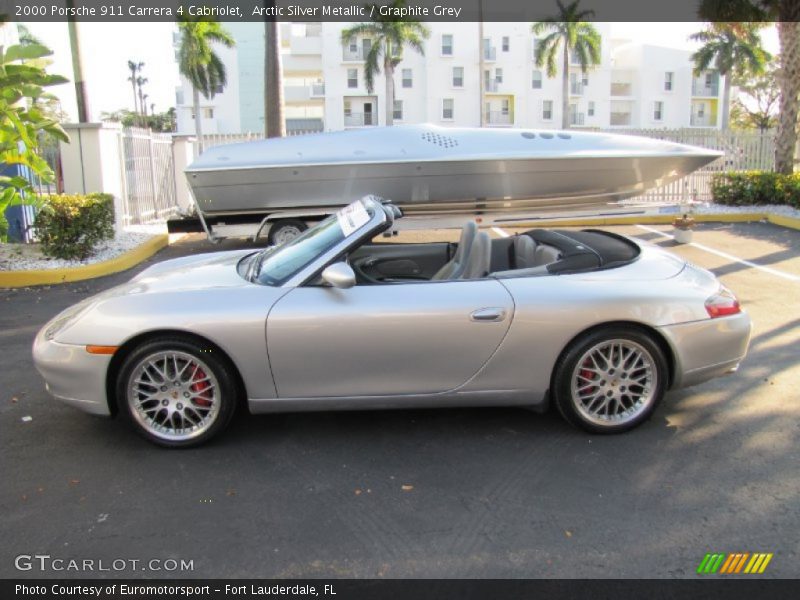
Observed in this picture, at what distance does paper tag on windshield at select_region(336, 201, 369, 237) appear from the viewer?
4.14m

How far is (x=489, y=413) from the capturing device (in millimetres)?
4457

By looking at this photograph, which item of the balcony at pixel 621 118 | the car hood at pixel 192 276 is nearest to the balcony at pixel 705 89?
the balcony at pixel 621 118

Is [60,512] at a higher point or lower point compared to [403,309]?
lower

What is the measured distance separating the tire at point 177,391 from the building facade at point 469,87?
51.0 m

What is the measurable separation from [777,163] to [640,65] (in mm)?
54238

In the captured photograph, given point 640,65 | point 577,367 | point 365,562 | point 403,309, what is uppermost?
point 640,65

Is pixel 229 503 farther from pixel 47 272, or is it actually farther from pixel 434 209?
pixel 434 209

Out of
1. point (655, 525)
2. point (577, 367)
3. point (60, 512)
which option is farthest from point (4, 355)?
point (655, 525)

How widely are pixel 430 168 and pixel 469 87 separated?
4897 cm

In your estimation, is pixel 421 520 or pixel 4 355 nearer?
pixel 421 520

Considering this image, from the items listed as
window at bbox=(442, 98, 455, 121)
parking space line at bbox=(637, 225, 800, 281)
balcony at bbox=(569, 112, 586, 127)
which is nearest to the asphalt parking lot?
parking space line at bbox=(637, 225, 800, 281)

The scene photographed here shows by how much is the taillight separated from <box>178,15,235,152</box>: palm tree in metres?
43.2

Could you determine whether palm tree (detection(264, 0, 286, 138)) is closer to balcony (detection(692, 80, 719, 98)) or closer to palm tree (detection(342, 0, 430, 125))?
palm tree (detection(342, 0, 430, 125))
